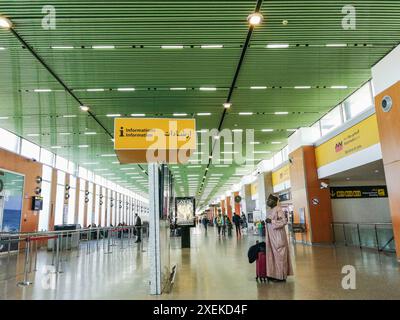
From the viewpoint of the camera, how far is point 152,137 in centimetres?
672

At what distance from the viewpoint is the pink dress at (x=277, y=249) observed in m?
5.80

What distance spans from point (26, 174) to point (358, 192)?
1710 centimetres

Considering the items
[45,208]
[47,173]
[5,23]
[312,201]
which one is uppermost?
[5,23]

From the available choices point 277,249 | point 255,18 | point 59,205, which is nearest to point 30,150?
point 59,205

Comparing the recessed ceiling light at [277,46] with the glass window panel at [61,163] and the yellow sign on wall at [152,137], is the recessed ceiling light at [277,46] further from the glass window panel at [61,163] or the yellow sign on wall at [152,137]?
the glass window panel at [61,163]

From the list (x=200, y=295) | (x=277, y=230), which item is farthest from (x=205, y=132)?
(x=200, y=295)

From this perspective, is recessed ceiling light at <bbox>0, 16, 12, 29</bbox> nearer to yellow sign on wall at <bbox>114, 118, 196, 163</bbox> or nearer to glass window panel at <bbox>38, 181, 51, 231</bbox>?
yellow sign on wall at <bbox>114, 118, 196, 163</bbox>

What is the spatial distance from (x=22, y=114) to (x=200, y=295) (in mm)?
11206

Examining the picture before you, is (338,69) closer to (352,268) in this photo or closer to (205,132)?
(352,268)

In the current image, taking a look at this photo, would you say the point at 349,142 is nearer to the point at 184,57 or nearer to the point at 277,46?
the point at 277,46

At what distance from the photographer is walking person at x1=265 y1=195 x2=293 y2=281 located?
580cm

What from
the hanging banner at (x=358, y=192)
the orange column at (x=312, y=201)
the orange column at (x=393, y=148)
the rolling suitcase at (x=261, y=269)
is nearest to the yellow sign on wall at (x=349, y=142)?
the orange column at (x=312, y=201)

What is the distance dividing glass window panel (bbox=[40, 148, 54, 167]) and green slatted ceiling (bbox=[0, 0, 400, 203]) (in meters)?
5.42

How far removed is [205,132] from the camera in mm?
16031
